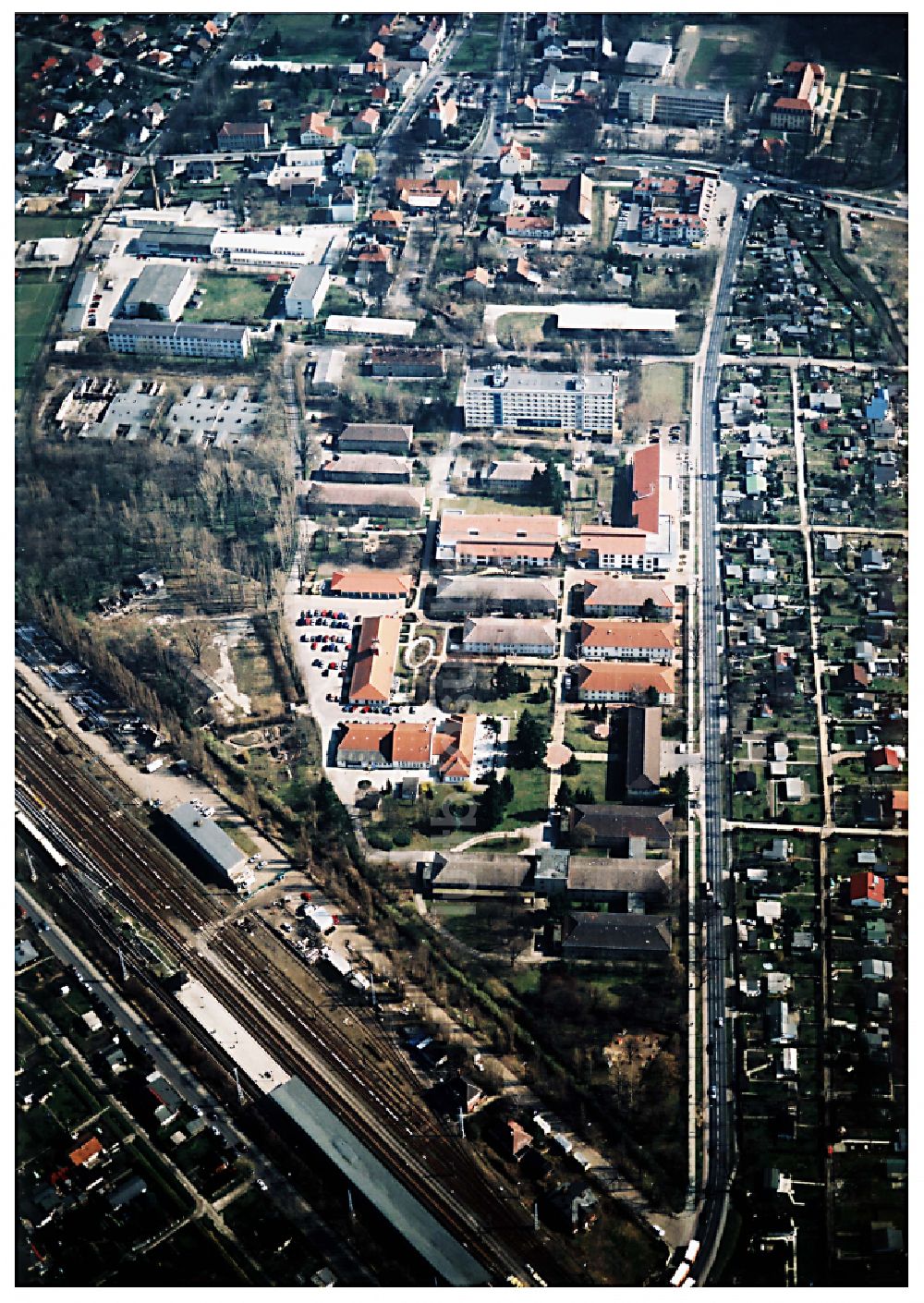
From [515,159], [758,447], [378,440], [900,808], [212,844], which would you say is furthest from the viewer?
[515,159]

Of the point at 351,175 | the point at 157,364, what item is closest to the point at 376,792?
the point at 157,364

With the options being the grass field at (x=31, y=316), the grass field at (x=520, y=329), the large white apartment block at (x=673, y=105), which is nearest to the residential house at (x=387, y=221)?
the grass field at (x=520, y=329)

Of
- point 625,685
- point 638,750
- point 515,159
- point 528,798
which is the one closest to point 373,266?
point 515,159

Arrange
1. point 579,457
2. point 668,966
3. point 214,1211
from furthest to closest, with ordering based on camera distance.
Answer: point 579,457 < point 668,966 < point 214,1211

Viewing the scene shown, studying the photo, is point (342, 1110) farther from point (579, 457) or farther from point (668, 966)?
point (579, 457)

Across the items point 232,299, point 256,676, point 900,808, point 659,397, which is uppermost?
point 659,397

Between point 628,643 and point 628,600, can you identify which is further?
point 628,600

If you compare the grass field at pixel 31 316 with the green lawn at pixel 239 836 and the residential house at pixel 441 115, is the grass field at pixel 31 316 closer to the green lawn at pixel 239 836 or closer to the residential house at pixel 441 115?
the residential house at pixel 441 115

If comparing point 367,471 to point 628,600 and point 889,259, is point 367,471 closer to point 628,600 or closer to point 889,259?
point 628,600
